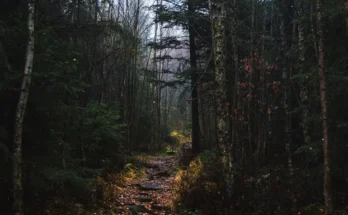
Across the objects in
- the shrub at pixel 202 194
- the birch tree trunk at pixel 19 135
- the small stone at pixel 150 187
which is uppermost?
the birch tree trunk at pixel 19 135

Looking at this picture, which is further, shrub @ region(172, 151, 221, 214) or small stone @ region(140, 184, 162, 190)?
small stone @ region(140, 184, 162, 190)

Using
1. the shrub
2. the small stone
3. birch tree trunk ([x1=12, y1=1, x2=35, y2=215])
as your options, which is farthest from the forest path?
birch tree trunk ([x1=12, y1=1, x2=35, y2=215])

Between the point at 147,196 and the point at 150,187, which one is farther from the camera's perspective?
the point at 150,187

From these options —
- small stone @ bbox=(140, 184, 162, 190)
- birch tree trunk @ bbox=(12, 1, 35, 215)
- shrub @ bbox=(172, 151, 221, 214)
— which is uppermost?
birch tree trunk @ bbox=(12, 1, 35, 215)

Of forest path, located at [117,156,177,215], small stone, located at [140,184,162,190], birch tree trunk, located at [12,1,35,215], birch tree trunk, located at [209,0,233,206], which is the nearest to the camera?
birch tree trunk, located at [12,1,35,215]

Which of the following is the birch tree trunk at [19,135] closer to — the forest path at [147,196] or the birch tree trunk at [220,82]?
the forest path at [147,196]

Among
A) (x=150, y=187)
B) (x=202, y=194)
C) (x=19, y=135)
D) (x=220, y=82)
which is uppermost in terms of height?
(x=220, y=82)

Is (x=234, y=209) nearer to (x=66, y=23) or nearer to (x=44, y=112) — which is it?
(x=44, y=112)

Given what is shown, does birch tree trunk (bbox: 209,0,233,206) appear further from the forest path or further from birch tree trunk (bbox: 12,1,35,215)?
birch tree trunk (bbox: 12,1,35,215)

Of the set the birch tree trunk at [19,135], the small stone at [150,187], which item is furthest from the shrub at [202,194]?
the birch tree trunk at [19,135]

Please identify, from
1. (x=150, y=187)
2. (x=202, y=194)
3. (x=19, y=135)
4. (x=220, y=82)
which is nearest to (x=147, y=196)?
(x=150, y=187)

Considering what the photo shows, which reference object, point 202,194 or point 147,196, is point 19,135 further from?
point 147,196

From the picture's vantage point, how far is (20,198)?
494cm

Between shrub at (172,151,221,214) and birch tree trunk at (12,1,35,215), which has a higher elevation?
birch tree trunk at (12,1,35,215)
